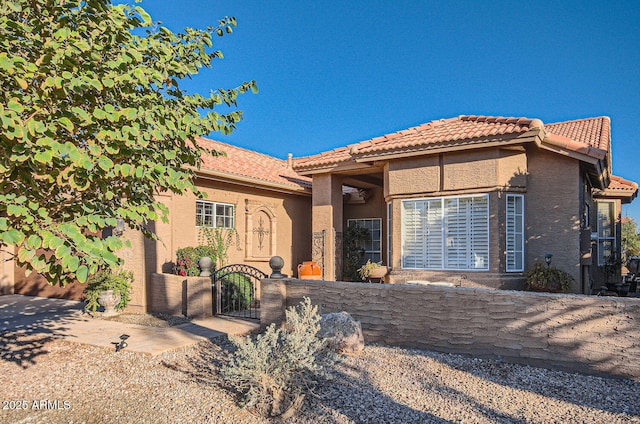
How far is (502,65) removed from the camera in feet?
52.1

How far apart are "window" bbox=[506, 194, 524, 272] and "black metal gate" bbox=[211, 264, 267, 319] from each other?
6020 mm

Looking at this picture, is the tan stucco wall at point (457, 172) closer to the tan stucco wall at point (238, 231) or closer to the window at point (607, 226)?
the tan stucco wall at point (238, 231)

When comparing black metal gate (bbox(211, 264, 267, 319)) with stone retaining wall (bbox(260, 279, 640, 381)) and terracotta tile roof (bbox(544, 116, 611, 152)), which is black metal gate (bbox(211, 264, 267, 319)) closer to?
stone retaining wall (bbox(260, 279, 640, 381))

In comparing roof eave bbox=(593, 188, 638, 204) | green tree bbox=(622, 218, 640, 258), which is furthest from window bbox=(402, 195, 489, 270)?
green tree bbox=(622, 218, 640, 258)

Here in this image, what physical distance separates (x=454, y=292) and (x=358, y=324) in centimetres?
160

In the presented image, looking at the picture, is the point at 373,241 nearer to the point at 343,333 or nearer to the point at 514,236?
the point at 514,236

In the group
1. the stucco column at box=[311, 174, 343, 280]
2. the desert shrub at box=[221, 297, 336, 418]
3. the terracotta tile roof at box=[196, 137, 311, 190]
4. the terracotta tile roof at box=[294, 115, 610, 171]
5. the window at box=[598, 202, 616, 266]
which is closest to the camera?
the desert shrub at box=[221, 297, 336, 418]

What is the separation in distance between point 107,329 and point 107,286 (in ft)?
4.68

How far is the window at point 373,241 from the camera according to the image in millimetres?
15067

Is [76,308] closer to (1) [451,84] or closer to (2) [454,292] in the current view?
(2) [454,292]

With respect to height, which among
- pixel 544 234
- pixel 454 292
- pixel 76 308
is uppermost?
pixel 544 234

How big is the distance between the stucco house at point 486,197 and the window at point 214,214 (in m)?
4.16

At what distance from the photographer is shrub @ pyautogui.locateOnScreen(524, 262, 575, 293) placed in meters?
9.30

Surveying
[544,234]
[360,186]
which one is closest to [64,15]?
[544,234]
